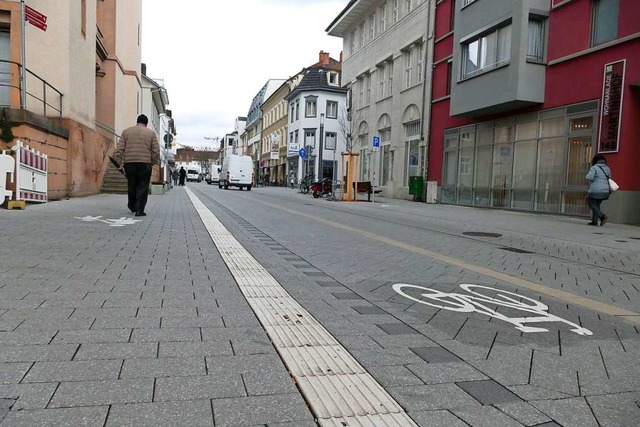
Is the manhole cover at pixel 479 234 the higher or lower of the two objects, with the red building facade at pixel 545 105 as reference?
lower

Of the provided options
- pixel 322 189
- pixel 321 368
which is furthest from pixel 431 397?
pixel 322 189

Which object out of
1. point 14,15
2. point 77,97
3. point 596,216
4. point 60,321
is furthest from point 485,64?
point 60,321

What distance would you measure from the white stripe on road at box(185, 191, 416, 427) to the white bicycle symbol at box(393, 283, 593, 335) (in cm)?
127

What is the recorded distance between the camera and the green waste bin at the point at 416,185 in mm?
24469

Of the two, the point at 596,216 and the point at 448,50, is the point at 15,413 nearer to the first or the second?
the point at 596,216

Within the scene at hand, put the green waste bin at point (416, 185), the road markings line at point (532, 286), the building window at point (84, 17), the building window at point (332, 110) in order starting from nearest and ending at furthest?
the road markings line at point (532, 286) < the building window at point (84, 17) < the green waste bin at point (416, 185) < the building window at point (332, 110)

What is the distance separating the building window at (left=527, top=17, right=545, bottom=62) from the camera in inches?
673

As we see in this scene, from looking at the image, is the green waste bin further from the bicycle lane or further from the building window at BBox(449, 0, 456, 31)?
the bicycle lane

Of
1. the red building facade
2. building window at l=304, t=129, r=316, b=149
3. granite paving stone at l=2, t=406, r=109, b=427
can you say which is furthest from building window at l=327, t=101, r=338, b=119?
granite paving stone at l=2, t=406, r=109, b=427

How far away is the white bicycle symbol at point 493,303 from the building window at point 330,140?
155ft

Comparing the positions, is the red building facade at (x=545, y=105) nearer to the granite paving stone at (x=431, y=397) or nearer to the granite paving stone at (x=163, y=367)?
the granite paving stone at (x=431, y=397)

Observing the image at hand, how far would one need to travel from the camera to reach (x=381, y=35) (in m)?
30.6

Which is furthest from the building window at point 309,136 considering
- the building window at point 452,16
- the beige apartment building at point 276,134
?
the building window at point 452,16

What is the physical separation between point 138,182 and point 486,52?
14442 millimetres
